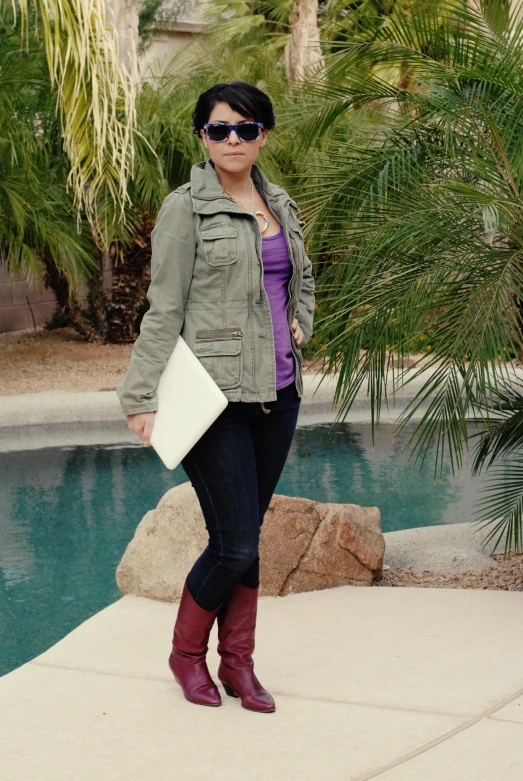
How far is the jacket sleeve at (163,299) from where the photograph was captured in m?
3.04

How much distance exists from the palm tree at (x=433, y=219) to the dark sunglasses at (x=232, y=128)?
0.83m

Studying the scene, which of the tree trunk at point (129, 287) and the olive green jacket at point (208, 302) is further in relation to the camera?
the tree trunk at point (129, 287)

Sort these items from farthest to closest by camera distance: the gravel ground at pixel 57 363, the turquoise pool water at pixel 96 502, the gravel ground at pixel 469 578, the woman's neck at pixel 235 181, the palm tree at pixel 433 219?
the gravel ground at pixel 57 363, the turquoise pool water at pixel 96 502, the gravel ground at pixel 469 578, the palm tree at pixel 433 219, the woman's neck at pixel 235 181

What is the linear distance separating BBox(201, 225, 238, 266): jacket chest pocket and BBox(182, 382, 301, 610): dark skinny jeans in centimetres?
39

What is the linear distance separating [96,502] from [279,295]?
14.4ft

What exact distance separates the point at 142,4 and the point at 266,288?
16.0 metres

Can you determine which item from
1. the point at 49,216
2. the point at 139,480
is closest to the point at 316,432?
the point at 139,480

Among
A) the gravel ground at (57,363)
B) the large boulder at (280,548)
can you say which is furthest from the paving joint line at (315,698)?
the gravel ground at (57,363)

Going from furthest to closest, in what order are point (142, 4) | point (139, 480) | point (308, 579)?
point (142, 4) → point (139, 480) → point (308, 579)

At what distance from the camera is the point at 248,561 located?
317 cm

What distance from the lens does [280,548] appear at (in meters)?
4.62

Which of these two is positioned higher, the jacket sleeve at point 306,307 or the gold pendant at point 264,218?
the gold pendant at point 264,218

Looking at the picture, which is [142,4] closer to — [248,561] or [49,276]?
[49,276]

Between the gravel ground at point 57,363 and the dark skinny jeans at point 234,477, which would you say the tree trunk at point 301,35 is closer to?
the gravel ground at point 57,363
